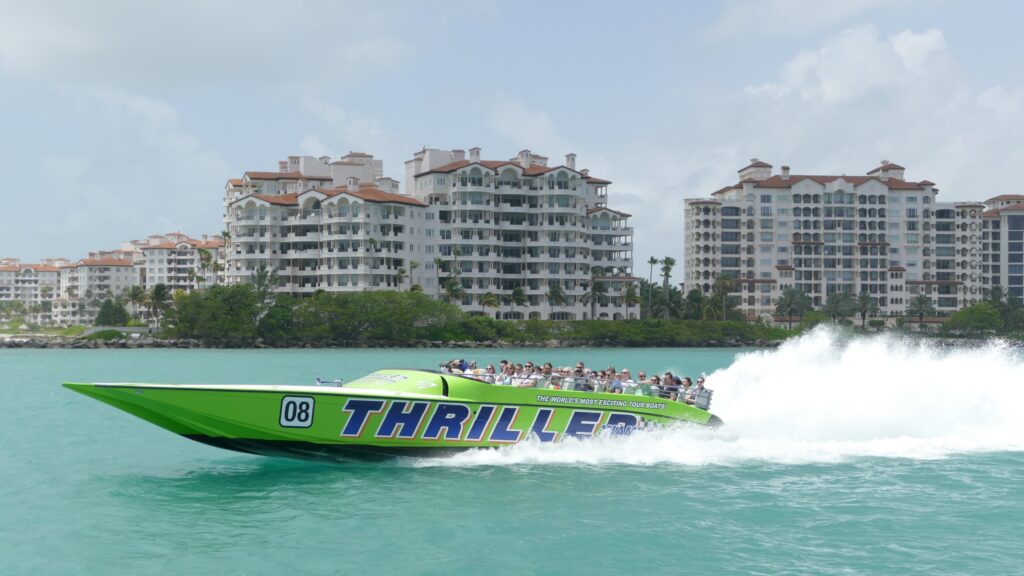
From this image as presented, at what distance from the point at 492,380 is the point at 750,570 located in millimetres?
7861

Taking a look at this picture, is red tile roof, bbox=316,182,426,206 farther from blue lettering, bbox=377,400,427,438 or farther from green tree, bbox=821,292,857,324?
blue lettering, bbox=377,400,427,438

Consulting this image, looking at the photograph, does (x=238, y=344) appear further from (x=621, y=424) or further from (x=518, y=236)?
(x=621, y=424)

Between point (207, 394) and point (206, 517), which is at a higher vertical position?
point (207, 394)

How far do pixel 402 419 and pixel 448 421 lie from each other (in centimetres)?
91

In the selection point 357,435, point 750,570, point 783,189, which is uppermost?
point 783,189

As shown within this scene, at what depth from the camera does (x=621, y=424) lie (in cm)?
2045

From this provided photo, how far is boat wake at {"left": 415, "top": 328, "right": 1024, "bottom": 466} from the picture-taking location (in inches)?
813

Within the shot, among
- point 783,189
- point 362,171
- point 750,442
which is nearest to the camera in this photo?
point 750,442

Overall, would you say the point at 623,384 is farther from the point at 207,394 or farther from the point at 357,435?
the point at 207,394

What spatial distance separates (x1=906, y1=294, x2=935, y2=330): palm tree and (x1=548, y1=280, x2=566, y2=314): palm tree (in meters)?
48.7

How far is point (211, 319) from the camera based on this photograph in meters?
97.0

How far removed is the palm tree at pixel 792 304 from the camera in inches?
4966

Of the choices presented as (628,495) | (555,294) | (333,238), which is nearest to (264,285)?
(333,238)

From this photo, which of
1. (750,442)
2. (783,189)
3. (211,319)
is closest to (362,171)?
(211,319)
